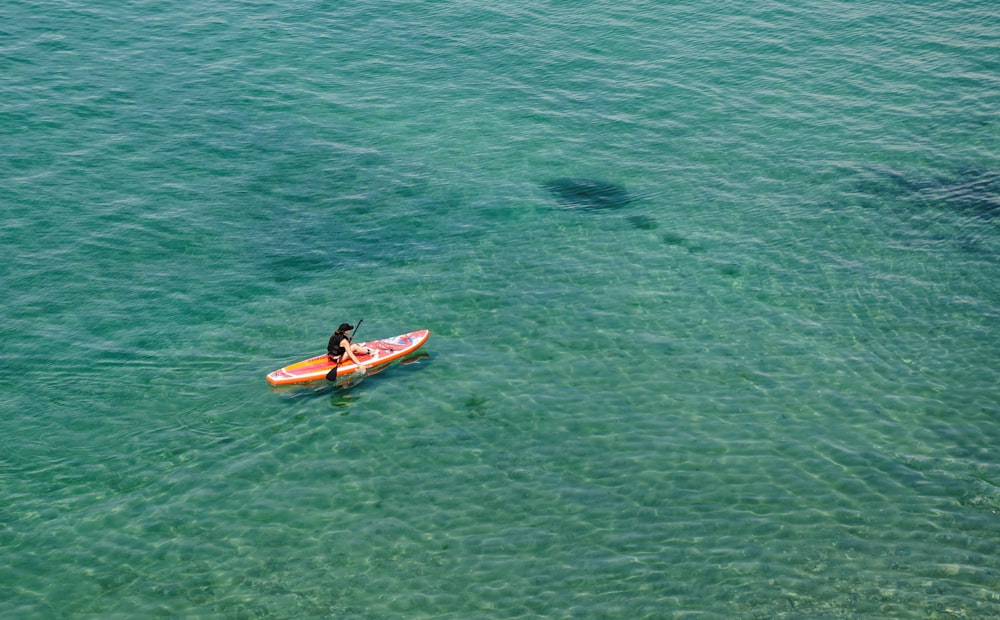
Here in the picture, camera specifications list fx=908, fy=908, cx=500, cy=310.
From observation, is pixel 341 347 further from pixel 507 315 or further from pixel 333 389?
pixel 507 315

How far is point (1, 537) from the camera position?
878 inches

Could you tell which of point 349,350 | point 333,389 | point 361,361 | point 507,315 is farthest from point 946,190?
point 333,389

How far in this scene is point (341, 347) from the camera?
27.2 metres

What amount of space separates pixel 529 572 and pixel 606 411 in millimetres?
6666

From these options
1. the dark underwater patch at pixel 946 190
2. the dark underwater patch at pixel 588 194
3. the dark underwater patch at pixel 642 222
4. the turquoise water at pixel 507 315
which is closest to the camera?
the turquoise water at pixel 507 315

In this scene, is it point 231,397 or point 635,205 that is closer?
point 231,397

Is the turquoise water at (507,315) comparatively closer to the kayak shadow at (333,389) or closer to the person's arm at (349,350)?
the kayak shadow at (333,389)

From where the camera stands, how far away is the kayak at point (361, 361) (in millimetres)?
27203

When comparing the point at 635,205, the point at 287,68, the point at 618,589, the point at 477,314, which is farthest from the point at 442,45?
the point at 618,589

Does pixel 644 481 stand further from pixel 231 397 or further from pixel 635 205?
pixel 635 205

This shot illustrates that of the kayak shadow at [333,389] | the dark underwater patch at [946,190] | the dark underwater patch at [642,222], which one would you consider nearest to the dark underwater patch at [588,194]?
the dark underwater patch at [642,222]

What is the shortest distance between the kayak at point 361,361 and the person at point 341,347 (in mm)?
193

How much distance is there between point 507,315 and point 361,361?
5587mm

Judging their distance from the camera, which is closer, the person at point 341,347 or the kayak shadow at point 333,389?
the person at point 341,347
